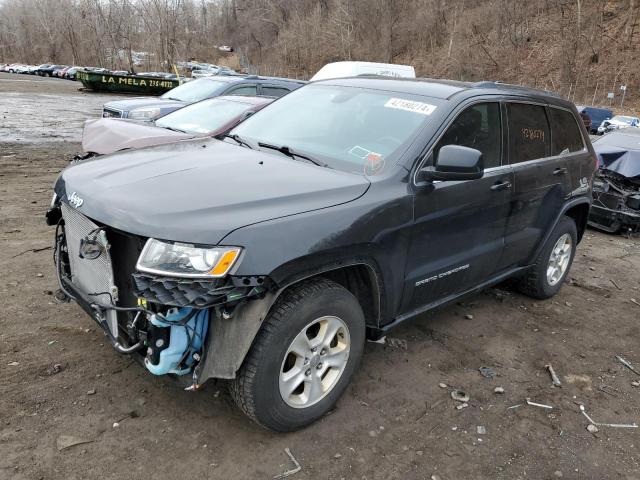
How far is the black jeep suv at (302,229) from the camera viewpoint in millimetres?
2410

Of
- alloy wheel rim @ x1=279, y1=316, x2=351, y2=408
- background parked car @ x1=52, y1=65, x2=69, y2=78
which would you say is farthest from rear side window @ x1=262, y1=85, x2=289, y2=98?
background parked car @ x1=52, y1=65, x2=69, y2=78

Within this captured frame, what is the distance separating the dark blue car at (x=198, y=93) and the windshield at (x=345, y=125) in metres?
6.14

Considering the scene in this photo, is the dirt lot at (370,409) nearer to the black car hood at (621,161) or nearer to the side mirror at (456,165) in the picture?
the side mirror at (456,165)

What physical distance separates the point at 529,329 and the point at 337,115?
2.47 meters

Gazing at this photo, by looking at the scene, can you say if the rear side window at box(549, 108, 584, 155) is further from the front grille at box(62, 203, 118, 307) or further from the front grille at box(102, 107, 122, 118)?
the front grille at box(102, 107, 122, 118)

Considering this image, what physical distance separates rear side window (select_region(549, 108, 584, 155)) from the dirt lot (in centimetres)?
151

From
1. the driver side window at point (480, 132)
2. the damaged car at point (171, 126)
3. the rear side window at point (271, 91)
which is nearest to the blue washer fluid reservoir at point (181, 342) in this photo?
the driver side window at point (480, 132)

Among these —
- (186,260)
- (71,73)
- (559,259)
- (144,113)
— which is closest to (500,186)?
(559,259)

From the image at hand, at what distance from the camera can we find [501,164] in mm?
3814

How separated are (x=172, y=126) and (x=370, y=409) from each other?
5.40m

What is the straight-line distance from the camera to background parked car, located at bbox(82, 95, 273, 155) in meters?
5.81

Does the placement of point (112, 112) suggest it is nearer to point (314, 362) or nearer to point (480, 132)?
point (480, 132)

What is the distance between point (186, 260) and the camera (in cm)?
234

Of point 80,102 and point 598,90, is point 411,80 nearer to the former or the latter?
point 80,102
